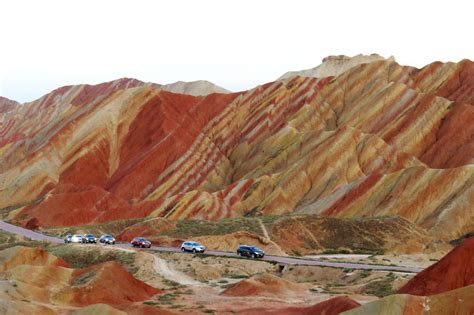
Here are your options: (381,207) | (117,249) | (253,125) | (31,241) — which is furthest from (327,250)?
(253,125)

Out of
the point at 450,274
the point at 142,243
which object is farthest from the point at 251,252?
the point at 450,274

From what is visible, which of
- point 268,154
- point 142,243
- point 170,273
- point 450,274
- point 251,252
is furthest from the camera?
point 268,154

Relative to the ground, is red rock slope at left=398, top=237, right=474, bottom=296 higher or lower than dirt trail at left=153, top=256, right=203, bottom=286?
higher

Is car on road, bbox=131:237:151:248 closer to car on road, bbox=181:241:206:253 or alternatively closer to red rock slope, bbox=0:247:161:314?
car on road, bbox=181:241:206:253

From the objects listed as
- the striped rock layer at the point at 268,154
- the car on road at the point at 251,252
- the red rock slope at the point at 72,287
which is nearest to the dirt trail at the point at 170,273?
the red rock slope at the point at 72,287

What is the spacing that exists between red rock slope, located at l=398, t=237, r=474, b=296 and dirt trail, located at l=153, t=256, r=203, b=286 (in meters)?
20.7

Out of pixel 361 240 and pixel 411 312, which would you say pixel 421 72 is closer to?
pixel 361 240

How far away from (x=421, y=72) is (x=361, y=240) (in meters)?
77.3

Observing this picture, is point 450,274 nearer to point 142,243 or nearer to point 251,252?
point 251,252

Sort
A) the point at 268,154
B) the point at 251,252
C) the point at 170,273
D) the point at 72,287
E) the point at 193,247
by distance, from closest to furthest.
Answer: the point at 72,287 → the point at 170,273 → the point at 251,252 → the point at 193,247 → the point at 268,154

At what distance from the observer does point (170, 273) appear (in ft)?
204

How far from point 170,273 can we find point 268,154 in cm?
7673

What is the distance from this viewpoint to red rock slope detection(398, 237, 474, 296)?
4388 centimetres

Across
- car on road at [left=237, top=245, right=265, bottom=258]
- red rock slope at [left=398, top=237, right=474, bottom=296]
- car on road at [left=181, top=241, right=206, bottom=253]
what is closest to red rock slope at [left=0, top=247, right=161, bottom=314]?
car on road at [left=237, top=245, right=265, bottom=258]
